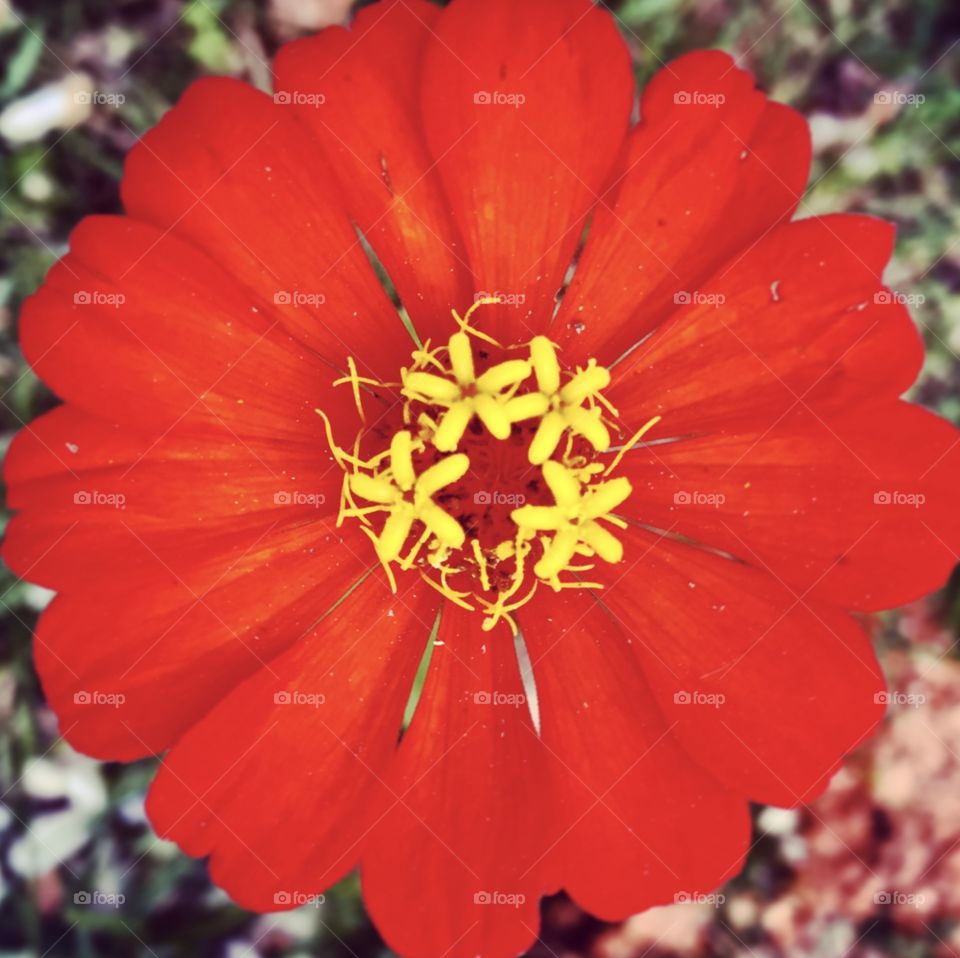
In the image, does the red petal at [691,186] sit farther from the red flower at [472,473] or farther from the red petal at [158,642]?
the red petal at [158,642]

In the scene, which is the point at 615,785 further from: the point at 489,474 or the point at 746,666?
the point at 489,474

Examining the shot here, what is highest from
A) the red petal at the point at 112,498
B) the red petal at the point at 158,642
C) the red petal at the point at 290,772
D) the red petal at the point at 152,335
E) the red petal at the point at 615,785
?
the red petal at the point at 152,335

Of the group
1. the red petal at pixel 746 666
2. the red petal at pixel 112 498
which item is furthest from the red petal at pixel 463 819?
the red petal at pixel 112 498

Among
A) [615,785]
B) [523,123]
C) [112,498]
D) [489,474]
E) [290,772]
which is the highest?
[523,123]

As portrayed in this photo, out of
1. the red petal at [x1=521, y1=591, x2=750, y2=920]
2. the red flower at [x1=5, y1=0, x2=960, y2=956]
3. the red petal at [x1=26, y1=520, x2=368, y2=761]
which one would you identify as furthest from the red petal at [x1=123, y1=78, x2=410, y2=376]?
the red petal at [x1=521, y1=591, x2=750, y2=920]

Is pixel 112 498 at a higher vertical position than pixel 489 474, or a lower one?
higher

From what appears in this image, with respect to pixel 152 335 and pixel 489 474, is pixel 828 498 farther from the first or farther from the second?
pixel 152 335

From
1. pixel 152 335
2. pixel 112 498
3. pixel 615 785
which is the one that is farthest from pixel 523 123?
pixel 615 785
